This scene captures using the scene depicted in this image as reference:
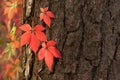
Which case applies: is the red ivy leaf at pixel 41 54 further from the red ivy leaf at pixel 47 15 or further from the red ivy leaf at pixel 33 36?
the red ivy leaf at pixel 47 15

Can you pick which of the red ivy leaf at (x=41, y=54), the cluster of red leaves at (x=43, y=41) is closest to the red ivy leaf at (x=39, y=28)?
the cluster of red leaves at (x=43, y=41)

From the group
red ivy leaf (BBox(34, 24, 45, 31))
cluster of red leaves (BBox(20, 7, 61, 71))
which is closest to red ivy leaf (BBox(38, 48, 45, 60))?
cluster of red leaves (BBox(20, 7, 61, 71))

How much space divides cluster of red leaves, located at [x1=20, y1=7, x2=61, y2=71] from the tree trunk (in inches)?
1.3

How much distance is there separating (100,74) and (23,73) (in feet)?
1.64

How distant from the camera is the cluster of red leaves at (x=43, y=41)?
151 centimetres

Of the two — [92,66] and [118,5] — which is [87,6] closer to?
[118,5]

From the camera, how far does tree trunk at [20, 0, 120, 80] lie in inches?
57.8

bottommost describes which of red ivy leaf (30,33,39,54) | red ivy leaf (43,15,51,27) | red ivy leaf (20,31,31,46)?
red ivy leaf (30,33,39,54)

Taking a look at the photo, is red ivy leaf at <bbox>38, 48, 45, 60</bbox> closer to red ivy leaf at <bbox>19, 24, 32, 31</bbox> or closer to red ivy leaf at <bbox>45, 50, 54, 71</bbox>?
red ivy leaf at <bbox>45, 50, 54, 71</bbox>

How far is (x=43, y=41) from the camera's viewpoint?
5.13 ft

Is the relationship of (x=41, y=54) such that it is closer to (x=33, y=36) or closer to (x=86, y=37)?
(x=33, y=36)

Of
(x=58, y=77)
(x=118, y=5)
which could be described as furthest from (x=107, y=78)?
(x=118, y=5)

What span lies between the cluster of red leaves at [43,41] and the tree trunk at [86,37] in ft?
0.10

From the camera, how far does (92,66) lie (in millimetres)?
1518
